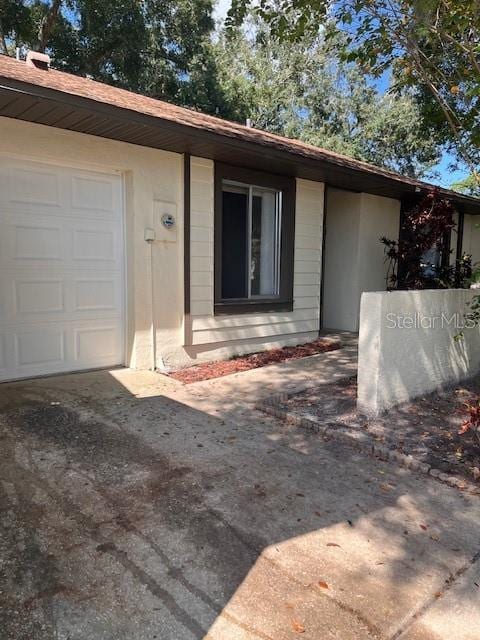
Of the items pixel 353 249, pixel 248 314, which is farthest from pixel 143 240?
pixel 353 249

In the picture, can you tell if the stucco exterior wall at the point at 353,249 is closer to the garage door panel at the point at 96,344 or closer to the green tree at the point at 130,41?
the garage door panel at the point at 96,344

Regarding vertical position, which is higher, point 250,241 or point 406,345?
point 250,241

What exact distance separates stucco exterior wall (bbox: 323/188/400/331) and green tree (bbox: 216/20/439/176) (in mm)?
11926

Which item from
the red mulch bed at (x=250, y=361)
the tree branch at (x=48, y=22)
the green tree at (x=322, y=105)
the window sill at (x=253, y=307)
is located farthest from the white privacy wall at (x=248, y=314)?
the green tree at (x=322, y=105)

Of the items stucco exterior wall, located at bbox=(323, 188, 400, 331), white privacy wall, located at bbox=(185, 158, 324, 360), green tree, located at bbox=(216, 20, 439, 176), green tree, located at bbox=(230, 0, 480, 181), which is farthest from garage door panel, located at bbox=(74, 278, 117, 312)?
green tree, located at bbox=(216, 20, 439, 176)

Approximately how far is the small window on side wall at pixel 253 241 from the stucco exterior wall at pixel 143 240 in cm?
70

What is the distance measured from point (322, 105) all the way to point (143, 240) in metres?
19.7

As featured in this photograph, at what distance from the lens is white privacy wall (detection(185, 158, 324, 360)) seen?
638 centimetres

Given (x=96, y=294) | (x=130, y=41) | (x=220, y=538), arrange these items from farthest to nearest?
(x=130, y=41)
(x=96, y=294)
(x=220, y=538)

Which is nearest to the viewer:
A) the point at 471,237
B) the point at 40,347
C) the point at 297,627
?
the point at 297,627

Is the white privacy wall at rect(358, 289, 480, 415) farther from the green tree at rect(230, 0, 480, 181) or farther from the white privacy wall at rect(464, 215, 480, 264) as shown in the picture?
the white privacy wall at rect(464, 215, 480, 264)

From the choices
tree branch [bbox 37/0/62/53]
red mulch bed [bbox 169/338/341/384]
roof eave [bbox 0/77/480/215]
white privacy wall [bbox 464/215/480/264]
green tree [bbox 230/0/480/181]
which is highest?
tree branch [bbox 37/0/62/53]

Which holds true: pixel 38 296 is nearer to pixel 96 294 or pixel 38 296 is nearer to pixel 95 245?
pixel 96 294

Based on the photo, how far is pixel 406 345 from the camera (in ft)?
14.7
